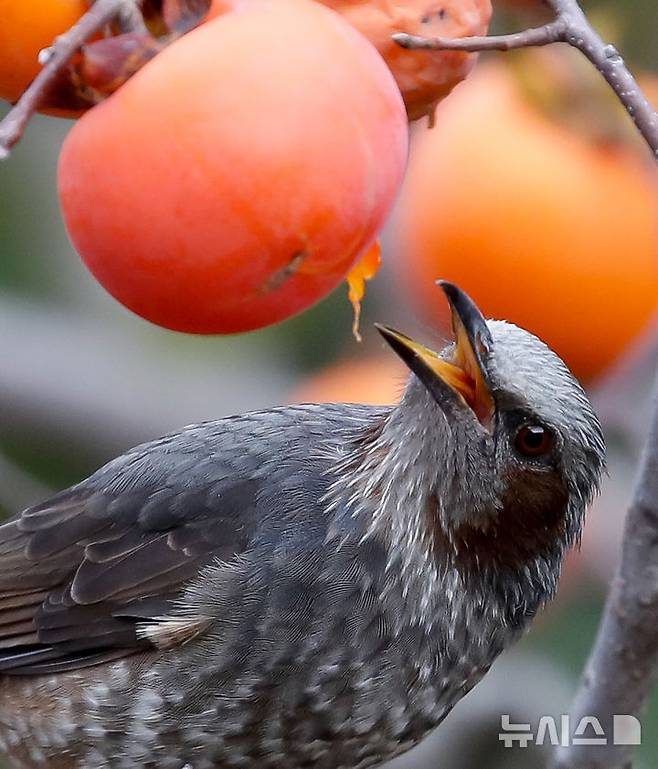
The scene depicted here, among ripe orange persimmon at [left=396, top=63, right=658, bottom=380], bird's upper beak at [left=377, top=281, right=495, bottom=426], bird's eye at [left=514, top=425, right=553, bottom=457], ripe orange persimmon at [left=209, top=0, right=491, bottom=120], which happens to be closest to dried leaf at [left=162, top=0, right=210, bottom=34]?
Answer: ripe orange persimmon at [left=209, top=0, right=491, bottom=120]

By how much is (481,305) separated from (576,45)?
2.92ft

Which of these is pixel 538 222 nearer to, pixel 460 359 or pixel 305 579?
pixel 460 359

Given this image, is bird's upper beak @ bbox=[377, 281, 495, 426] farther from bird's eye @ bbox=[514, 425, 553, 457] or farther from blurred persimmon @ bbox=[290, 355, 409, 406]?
blurred persimmon @ bbox=[290, 355, 409, 406]

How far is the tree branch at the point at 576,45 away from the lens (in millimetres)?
1657

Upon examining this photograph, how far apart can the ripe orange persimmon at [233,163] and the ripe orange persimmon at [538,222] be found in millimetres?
849

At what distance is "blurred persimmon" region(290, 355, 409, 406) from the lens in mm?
3361

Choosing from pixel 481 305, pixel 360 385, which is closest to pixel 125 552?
pixel 360 385

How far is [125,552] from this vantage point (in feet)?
10.0

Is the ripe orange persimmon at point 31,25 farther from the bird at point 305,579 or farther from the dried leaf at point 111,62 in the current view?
the bird at point 305,579

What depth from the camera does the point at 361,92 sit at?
1500mm

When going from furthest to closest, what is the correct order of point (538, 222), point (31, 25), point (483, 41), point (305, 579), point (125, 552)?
point (125, 552)
point (305, 579)
point (538, 222)
point (483, 41)
point (31, 25)

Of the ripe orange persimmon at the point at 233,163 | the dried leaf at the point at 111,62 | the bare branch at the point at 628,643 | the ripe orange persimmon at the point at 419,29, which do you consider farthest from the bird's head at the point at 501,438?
the dried leaf at the point at 111,62

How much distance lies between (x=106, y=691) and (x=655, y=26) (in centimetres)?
185

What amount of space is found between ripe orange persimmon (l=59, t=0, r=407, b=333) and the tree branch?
0.15 metres
